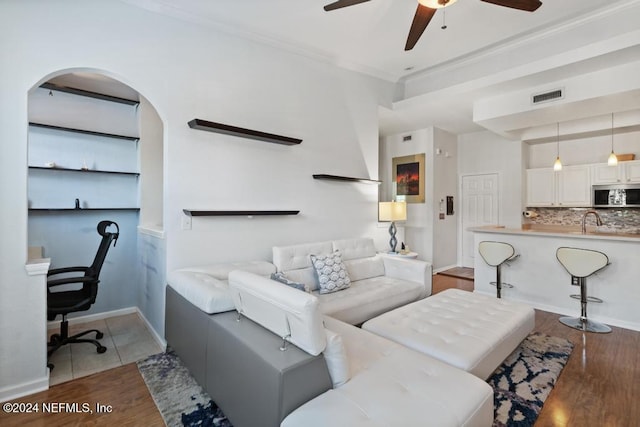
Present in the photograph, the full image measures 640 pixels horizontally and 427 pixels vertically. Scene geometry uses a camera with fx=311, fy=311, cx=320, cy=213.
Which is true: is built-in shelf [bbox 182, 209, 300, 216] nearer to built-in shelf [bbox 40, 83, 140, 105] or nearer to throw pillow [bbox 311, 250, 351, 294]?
throw pillow [bbox 311, 250, 351, 294]

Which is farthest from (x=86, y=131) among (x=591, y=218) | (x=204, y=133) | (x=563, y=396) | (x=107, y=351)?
(x=591, y=218)

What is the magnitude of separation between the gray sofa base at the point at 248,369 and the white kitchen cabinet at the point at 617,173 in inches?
240

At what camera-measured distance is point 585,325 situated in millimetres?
3385

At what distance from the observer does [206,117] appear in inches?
122

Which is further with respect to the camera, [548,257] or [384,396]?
[548,257]

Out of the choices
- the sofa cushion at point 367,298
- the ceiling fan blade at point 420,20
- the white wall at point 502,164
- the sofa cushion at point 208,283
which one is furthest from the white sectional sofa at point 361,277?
the white wall at point 502,164

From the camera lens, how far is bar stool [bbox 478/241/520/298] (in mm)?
3954

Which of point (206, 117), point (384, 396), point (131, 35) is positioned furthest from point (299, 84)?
point (384, 396)

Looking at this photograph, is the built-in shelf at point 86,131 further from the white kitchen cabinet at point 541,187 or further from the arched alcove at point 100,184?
the white kitchen cabinet at point 541,187

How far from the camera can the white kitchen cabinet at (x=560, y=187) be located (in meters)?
5.41

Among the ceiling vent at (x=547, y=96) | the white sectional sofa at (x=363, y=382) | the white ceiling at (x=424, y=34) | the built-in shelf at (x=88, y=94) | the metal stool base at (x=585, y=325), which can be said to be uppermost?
the white ceiling at (x=424, y=34)

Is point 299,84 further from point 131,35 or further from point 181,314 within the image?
point 181,314

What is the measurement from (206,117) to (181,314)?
1.88 m

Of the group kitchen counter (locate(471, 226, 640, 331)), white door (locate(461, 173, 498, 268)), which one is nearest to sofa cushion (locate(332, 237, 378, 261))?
kitchen counter (locate(471, 226, 640, 331))
